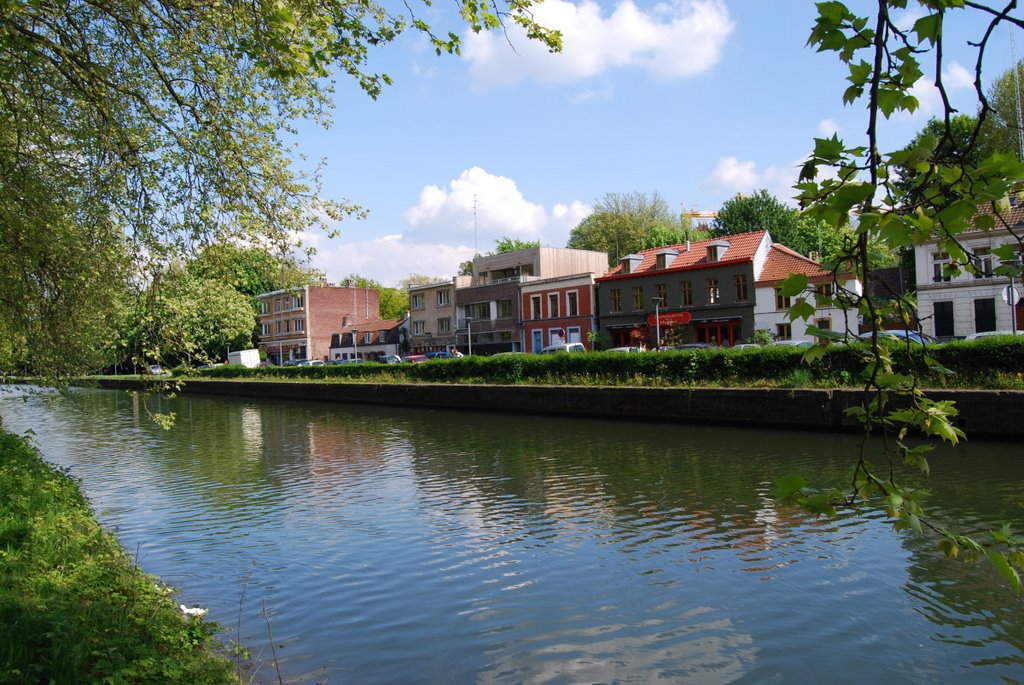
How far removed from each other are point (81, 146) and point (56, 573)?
5.68 meters

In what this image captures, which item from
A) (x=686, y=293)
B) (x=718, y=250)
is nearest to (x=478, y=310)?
(x=686, y=293)

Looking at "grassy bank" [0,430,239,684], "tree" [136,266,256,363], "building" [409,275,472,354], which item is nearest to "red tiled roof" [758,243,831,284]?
"building" [409,275,472,354]

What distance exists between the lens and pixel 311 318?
273 feet

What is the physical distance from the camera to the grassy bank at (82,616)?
13.9 feet

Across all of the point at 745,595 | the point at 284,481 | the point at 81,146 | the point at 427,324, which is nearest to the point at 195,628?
the point at 745,595

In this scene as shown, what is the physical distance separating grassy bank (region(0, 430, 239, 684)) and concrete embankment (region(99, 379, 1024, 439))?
349 centimetres

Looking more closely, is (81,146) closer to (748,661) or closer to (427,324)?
(748,661)

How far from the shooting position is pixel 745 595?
7094 mm

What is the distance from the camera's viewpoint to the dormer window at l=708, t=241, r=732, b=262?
45453 millimetres

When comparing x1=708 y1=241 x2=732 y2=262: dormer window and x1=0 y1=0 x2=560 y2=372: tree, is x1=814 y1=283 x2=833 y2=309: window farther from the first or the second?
x1=708 y1=241 x2=732 y2=262: dormer window

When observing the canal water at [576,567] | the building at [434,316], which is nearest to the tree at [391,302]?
the building at [434,316]

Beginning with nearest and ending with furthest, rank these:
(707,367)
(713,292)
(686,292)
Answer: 1. (707,367)
2. (713,292)
3. (686,292)

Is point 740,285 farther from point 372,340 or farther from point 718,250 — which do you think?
point 372,340

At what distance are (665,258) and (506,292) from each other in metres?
14.4
